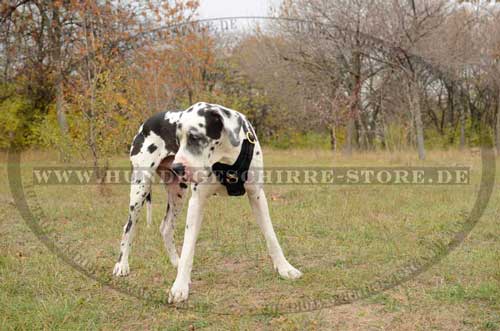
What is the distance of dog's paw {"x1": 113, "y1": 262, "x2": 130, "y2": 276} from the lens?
4242 millimetres

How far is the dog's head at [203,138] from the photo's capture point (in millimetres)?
3229

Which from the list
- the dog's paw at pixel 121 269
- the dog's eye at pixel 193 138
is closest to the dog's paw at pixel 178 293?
the dog's paw at pixel 121 269

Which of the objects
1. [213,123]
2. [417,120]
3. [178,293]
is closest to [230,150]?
[213,123]

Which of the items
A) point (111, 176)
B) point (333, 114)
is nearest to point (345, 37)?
point (333, 114)

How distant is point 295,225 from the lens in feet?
19.3

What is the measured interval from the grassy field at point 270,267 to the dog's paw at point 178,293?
86mm

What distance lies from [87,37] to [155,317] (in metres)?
8.01

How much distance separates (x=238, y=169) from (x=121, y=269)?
1.53 meters

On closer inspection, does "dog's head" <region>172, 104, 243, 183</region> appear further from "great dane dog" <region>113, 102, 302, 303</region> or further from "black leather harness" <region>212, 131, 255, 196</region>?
"black leather harness" <region>212, 131, 255, 196</region>

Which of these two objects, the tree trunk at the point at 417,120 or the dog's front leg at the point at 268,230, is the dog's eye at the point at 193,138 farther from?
the tree trunk at the point at 417,120

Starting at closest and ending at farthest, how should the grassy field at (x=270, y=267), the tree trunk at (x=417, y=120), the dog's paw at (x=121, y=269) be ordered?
the grassy field at (x=270, y=267)
the dog's paw at (x=121, y=269)
the tree trunk at (x=417, y=120)

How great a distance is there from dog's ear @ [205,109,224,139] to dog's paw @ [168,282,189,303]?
118 centimetres

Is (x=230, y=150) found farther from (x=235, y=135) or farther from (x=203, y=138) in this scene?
(x=203, y=138)

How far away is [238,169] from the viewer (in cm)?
361
